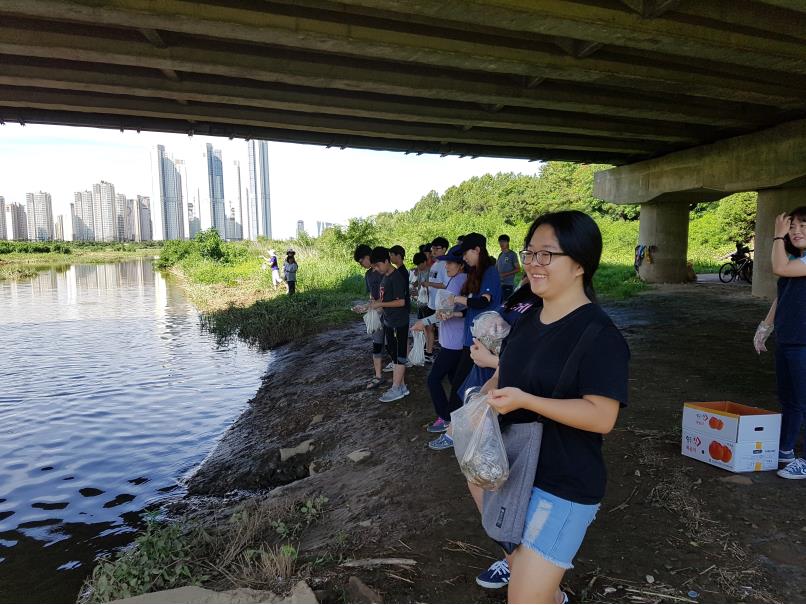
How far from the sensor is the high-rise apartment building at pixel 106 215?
5066 inches

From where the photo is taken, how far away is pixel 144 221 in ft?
440

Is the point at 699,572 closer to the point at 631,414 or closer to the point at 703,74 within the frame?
the point at 631,414

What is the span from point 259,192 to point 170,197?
73.0 ft

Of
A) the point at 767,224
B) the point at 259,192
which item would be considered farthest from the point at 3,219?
the point at 767,224

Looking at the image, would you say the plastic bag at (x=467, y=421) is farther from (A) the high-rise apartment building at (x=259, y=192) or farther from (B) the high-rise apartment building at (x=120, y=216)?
(B) the high-rise apartment building at (x=120, y=216)

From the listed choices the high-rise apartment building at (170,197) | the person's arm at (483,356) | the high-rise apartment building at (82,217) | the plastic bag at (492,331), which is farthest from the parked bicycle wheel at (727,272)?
the high-rise apartment building at (82,217)

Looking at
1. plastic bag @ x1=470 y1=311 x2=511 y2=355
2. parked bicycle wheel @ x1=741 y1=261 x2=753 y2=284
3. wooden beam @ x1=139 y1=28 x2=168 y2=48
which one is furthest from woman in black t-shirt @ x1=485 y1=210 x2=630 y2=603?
parked bicycle wheel @ x1=741 y1=261 x2=753 y2=284

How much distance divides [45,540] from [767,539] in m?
5.97

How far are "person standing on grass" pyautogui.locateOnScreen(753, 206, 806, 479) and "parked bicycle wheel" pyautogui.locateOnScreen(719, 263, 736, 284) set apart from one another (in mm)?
17354

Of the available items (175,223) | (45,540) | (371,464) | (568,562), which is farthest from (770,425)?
(175,223)

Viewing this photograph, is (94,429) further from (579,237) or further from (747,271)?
(747,271)

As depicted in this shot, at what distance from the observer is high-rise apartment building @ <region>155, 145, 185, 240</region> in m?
96.2

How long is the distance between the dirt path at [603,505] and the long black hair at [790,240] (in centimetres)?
161

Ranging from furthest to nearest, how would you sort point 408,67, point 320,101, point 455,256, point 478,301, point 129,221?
point 129,221, point 320,101, point 408,67, point 455,256, point 478,301
